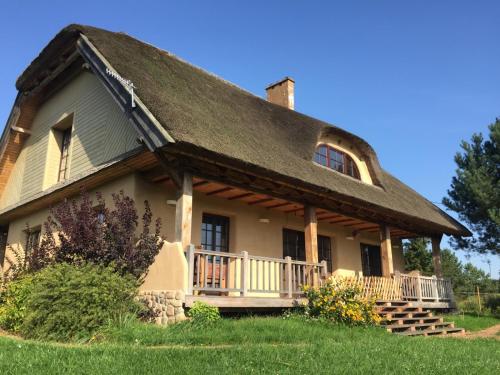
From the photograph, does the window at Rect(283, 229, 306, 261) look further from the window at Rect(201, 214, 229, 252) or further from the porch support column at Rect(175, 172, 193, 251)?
the porch support column at Rect(175, 172, 193, 251)

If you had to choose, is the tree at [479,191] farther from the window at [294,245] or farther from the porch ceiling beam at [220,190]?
the porch ceiling beam at [220,190]

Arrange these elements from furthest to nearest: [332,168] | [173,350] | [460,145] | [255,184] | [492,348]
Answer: [460,145], [332,168], [255,184], [492,348], [173,350]

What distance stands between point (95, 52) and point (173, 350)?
26.9 ft

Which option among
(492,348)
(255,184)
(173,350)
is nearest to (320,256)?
(255,184)

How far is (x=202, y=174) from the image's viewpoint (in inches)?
395

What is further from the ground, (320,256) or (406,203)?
(406,203)

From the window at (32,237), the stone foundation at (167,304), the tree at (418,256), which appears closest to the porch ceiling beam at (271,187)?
the stone foundation at (167,304)

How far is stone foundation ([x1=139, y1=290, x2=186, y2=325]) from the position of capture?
849 centimetres

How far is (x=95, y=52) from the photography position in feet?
37.7

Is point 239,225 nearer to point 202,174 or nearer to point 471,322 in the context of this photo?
point 202,174

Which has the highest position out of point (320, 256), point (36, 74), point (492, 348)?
point (36, 74)

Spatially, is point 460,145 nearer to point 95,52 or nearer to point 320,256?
point 320,256

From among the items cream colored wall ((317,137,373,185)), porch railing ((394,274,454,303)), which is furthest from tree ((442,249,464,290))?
cream colored wall ((317,137,373,185))

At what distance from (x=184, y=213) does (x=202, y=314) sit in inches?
80.5
